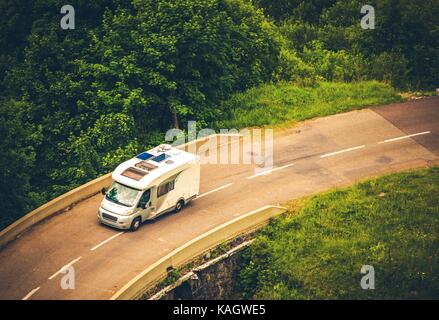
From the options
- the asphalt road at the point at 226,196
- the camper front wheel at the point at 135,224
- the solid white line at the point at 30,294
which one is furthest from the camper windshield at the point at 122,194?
the solid white line at the point at 30,294

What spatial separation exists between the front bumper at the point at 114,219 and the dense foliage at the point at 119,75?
4.85 m

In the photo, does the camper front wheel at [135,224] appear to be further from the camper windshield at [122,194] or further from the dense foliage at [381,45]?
the dense foliage at [381,45]

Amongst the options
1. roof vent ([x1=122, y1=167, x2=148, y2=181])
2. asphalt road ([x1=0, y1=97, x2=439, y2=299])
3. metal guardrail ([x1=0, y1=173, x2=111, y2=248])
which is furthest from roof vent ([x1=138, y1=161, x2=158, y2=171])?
metal guardrail ([x1=0, y1=173, x2=111, y2=248])

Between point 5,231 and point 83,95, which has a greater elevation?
point 83,95

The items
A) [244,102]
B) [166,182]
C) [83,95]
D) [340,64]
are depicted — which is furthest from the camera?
[340,64]

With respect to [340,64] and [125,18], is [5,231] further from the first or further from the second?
[340,64]

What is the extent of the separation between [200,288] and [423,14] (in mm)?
27545

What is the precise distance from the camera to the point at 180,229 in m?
29.9

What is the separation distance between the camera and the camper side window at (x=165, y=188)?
29.4 m

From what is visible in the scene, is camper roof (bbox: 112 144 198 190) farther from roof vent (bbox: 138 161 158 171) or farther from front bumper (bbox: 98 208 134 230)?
front bumper (bbox: 98 208 134 230)

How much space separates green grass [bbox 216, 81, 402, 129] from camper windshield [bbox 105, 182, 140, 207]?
981cm

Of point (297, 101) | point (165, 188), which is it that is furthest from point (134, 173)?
point (297, 101)
